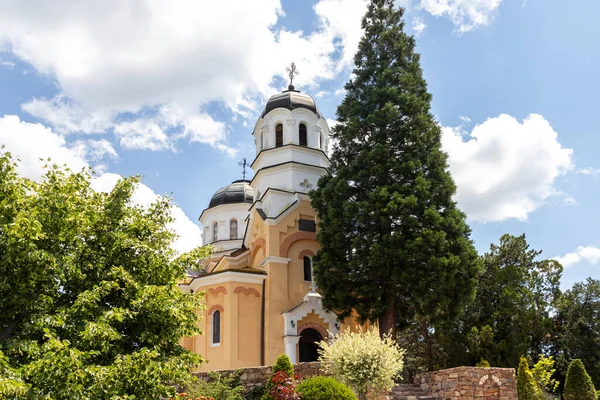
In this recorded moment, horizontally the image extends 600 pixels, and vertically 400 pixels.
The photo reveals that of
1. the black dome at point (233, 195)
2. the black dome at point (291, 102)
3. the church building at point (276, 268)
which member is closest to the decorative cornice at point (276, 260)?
the church building at point (276, 268)

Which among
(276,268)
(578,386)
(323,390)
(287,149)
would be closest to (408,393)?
(323,390)

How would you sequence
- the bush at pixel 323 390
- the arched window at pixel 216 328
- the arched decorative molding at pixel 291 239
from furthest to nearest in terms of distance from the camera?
the arched decorative molding at pixel 291 239 → the arched window at pixel 216 328 → the bush at pixel 323 390

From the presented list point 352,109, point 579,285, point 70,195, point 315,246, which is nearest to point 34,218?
point 70,195

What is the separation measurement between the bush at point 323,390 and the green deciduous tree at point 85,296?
Answer: 2835mm

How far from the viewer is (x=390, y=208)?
1830cm

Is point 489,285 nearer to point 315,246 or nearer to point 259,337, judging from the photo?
point 315,246

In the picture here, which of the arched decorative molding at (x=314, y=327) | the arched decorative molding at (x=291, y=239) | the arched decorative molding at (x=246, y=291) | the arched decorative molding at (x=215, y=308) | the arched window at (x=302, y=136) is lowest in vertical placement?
the arched decorative molding at (x=314, y=327)

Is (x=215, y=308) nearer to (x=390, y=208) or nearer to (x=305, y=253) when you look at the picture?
(x=305, y=253)

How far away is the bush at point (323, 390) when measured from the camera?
11093mm

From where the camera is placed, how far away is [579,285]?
3238cm

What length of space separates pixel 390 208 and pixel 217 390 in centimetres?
900

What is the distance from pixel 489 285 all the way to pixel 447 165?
30.8ft

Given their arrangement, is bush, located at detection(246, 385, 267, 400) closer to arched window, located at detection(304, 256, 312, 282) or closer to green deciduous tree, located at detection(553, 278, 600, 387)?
arched window, located at detection(304, 256, 312, 282)

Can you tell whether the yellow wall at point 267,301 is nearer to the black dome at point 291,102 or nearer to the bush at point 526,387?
the black dome at point 291,102
